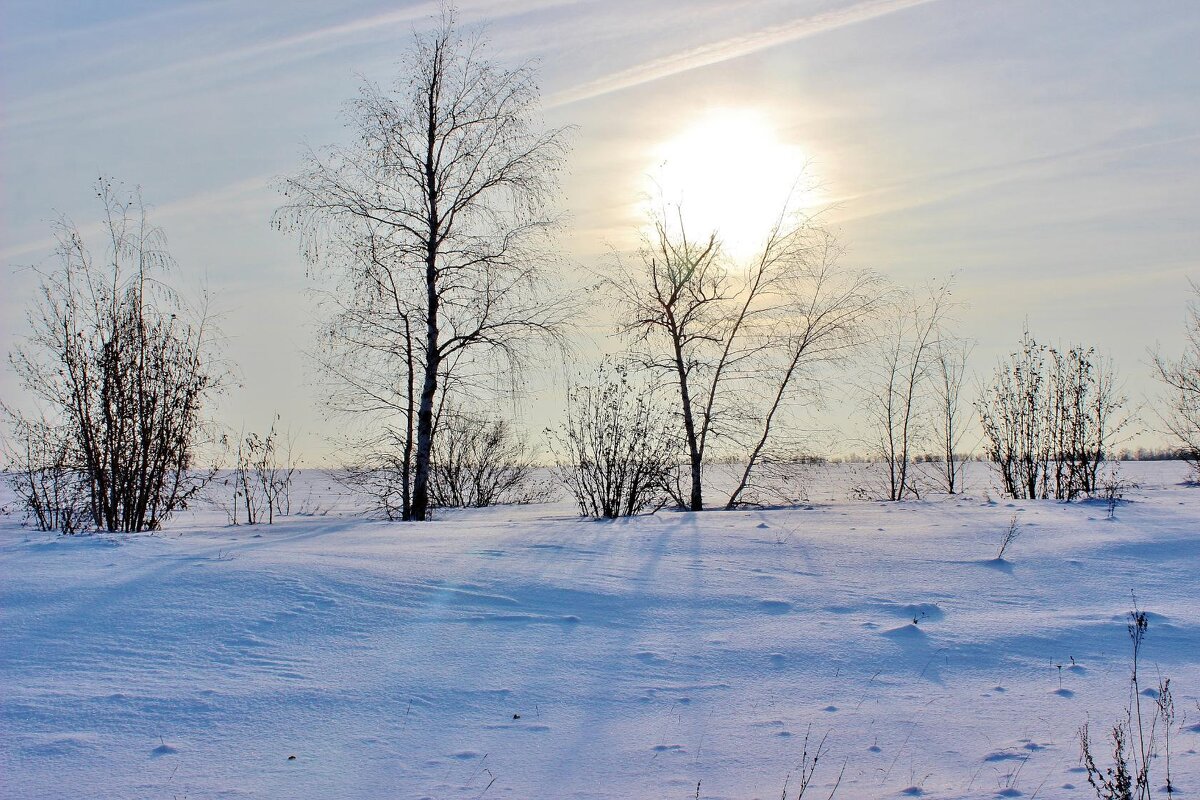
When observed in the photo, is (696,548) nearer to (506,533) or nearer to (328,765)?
(506,533)

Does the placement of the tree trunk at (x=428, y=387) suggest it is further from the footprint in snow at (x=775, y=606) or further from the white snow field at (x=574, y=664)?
the footprint in snow at (x=775, y=606)

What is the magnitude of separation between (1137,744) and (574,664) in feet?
11.3

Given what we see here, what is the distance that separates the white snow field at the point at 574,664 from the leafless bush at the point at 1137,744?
0.09 meters

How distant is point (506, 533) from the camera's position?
10266 mm

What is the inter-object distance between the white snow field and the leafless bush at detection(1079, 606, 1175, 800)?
0.29ft

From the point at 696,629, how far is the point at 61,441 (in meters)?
10.9

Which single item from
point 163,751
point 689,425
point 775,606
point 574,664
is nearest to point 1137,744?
point 775,606

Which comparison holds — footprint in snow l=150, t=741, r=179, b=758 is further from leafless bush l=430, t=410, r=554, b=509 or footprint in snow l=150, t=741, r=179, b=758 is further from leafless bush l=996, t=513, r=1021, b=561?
leafless bush l=430, t=410, r=554, b=509

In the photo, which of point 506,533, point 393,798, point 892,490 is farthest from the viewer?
point 892,490

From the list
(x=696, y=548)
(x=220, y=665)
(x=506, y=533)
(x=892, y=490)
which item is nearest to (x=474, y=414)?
(x=506, y=533)

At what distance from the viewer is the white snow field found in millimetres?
4457

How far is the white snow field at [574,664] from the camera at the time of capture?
14.6ft

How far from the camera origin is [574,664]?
593 cm

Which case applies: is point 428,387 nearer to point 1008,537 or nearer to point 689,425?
point 689,425
